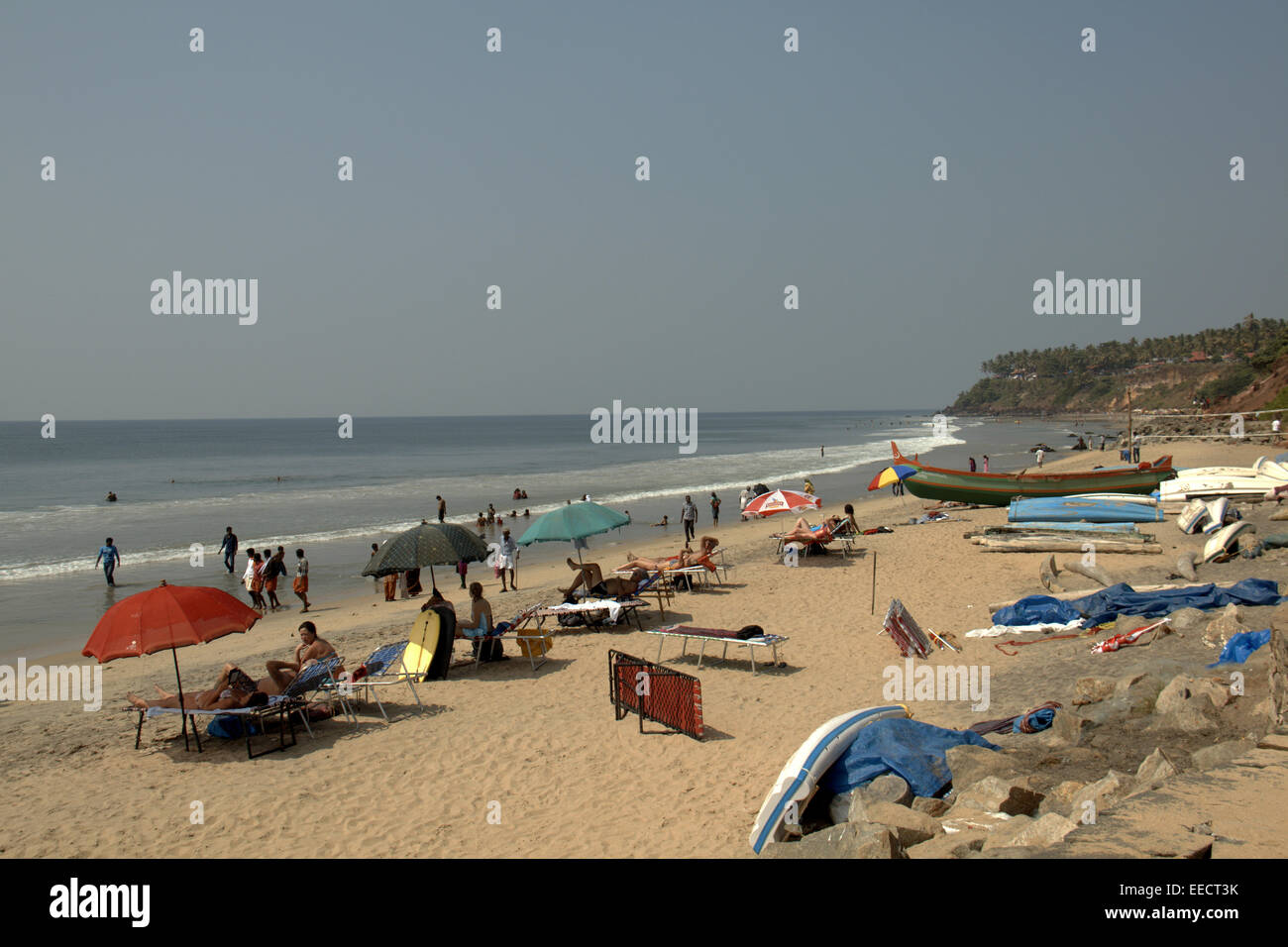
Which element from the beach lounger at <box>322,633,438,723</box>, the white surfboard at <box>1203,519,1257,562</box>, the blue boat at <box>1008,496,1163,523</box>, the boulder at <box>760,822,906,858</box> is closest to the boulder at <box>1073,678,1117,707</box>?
the boulder at <box>760,822,906,858</box>

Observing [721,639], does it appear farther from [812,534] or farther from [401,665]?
[812,534]

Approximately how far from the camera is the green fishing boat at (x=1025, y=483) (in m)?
25.2

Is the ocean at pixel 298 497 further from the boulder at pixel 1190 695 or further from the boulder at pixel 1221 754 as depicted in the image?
the boulder at pixel 1221 754

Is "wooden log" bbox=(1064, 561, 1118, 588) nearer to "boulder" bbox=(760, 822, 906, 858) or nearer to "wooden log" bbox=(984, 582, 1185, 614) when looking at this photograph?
"wooden log" bbox=(984, 582, 1185, 614)

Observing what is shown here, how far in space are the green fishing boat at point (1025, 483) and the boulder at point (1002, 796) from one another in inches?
772

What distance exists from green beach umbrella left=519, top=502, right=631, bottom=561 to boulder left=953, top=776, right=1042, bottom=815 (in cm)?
835

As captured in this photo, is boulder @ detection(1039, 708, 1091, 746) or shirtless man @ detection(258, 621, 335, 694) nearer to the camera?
boulder @ detection(1039, 708, 1091, 746)

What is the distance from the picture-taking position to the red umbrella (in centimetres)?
774

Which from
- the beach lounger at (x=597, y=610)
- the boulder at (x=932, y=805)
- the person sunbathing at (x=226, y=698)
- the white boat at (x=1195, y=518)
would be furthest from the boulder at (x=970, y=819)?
the white boat at (x=1195, y=518)

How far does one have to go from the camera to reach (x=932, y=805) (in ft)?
19.1

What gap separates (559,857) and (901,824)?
8.13 feet
